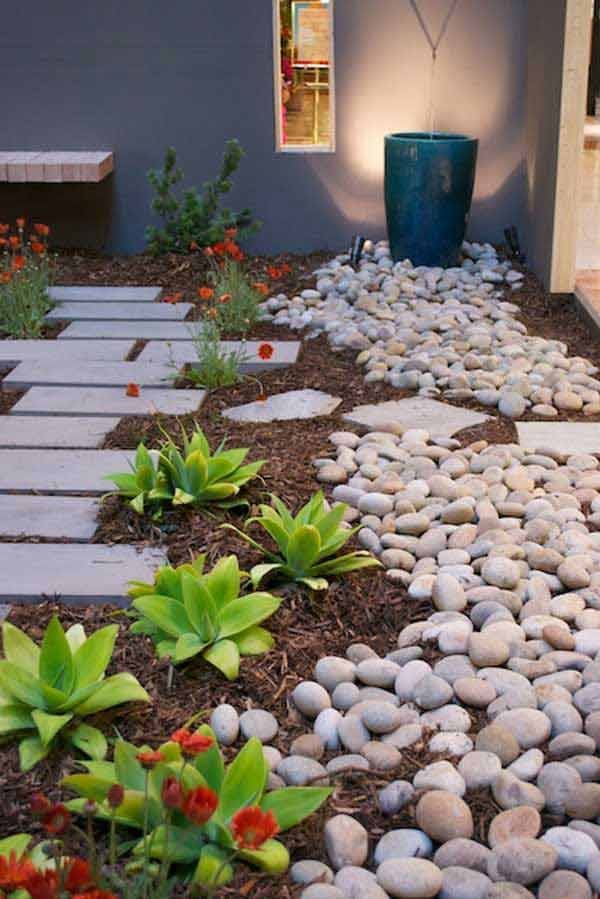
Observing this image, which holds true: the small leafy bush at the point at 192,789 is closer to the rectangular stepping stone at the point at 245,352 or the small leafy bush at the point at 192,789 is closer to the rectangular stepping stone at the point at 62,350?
the rectangular stepping stone at the point at 245,352

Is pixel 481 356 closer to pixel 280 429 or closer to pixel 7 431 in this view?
pixel 280 429

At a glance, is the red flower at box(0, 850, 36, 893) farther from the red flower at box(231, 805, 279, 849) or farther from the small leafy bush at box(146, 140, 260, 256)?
the small leafy bush at box(146, 140, 260, 256)

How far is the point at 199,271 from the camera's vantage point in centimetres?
603

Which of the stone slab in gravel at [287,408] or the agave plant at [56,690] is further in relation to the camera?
the stone slab in gravel at [287,408]

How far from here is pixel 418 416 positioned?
391cm

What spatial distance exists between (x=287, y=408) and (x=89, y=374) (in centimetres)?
87

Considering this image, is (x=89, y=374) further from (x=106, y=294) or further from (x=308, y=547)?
(x=308, y=547)

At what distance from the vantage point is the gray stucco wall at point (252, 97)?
20.7 ft

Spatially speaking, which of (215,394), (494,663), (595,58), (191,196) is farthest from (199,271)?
(595,58)

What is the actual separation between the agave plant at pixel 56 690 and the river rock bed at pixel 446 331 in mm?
2120

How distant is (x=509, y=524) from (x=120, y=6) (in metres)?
4.56

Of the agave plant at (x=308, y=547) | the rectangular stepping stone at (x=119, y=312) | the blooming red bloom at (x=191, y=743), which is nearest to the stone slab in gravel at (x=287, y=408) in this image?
the agave plant at (x=308, y=547)

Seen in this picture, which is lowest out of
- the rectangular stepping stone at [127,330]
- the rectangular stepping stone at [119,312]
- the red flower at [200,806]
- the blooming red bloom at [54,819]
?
the rectangular stepping stone at [127,330]

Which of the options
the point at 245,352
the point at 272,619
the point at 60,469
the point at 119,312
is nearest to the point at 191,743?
the point at 272,619
